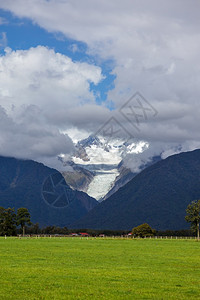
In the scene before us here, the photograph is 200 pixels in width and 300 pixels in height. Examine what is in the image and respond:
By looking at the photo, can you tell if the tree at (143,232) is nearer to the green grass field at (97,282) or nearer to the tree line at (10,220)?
the tree line at (10,220)

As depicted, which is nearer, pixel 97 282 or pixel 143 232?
pixel 97 282

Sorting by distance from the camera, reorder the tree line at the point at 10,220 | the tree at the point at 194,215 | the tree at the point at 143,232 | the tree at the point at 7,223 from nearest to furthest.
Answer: the tree at the point at 194,215 → the tree at the point at 143,232 → the tree at the point at 7,223 → the tree line at the point at 10,220

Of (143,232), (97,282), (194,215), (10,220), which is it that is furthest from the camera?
(10,220)

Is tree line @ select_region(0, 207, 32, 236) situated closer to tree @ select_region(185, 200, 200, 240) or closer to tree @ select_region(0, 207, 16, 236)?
tree @ select_region(0, 207, 16, 236)

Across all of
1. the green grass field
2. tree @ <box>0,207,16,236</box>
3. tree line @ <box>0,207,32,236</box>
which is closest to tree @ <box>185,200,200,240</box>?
tree line @ <box>0,207,32,236</box>

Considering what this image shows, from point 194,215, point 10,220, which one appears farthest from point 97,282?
point 10,220

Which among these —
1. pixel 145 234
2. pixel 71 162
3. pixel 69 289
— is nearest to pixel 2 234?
pixel 71 162

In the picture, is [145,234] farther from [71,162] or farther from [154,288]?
[154,288]

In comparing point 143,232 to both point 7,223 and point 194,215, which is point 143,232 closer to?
point 194,215

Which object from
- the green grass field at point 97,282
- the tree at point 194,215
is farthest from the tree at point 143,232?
the green grass field at point 97,282

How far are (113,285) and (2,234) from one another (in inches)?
5924

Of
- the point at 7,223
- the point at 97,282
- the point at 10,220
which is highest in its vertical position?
the point at 10,220

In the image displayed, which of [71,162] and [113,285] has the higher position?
[71,162]

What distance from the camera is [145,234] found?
162375 millimetres
